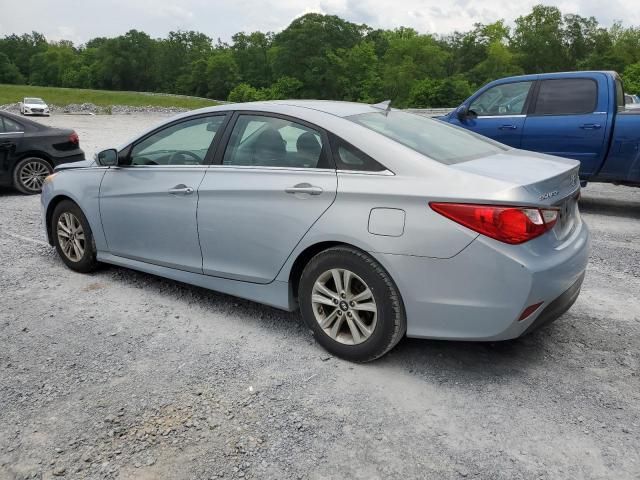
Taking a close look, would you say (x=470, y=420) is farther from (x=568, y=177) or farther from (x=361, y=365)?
(x=568, y=177)

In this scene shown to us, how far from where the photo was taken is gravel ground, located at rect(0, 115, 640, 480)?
2449 millimetres

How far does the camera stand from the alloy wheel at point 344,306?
317 centimetres

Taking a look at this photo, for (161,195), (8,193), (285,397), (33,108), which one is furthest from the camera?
(33,108)

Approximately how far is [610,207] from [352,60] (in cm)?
7089

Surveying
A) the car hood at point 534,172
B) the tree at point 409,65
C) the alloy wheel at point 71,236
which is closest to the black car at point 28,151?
the alloy wheel at point 71,236

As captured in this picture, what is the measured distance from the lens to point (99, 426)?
107 inches

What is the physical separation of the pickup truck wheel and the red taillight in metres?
8.18

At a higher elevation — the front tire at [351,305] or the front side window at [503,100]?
the front side window at [503,100]

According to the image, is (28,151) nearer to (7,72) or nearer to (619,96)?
(619,96)

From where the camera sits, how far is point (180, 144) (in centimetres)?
421

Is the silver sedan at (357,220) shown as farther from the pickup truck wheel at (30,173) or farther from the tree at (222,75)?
the tree at (222,75)

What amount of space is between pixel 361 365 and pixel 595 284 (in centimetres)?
251

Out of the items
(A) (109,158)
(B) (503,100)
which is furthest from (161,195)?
(B) (503,100)

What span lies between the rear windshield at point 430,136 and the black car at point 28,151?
710 centimetres
